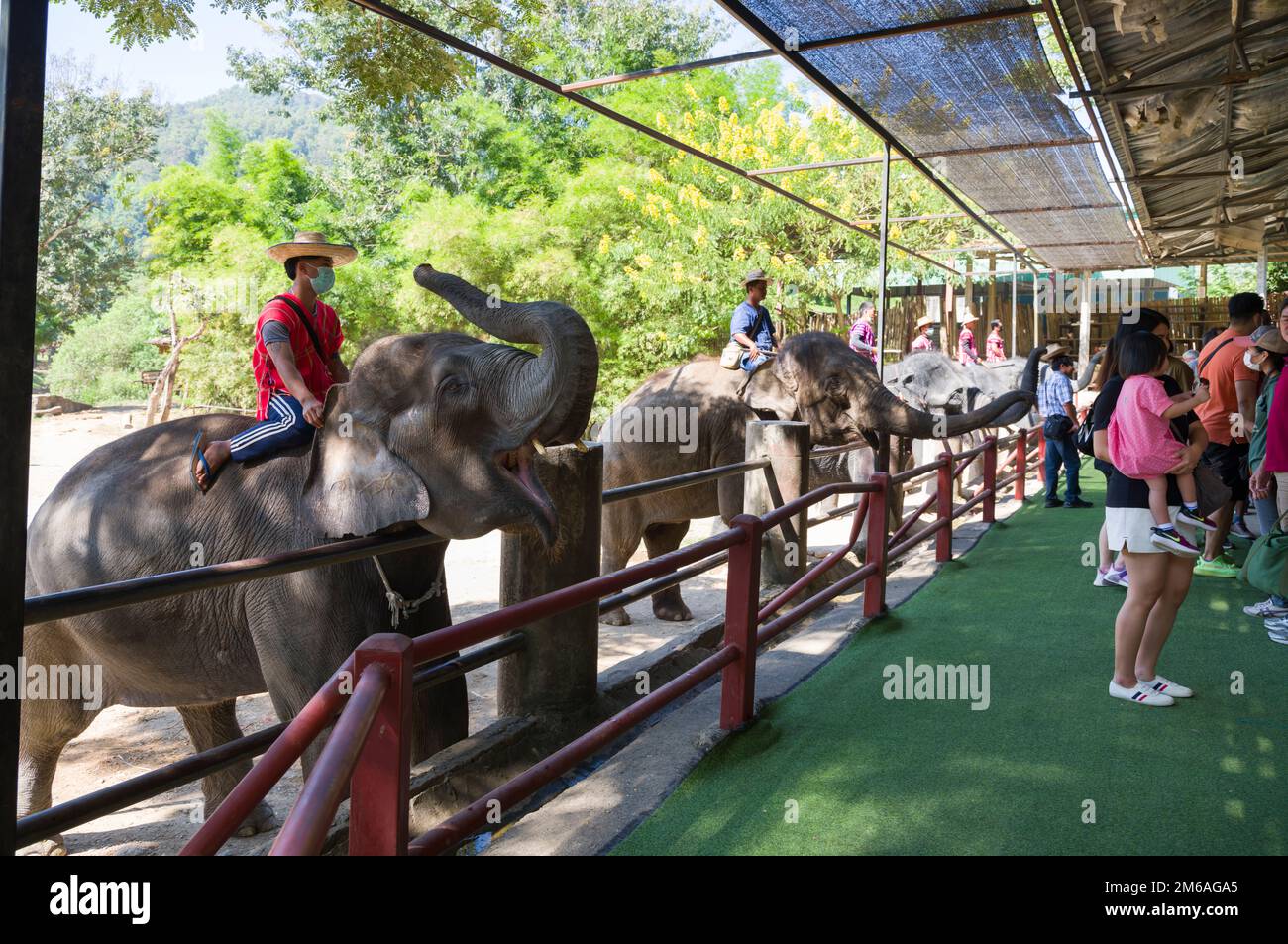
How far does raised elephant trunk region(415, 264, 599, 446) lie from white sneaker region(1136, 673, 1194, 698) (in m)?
2.99

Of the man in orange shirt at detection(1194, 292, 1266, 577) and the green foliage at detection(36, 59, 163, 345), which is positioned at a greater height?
the green foliage at detection(36, 59, 163, 345)

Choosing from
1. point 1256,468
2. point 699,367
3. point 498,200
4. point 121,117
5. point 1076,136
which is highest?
point 121,117

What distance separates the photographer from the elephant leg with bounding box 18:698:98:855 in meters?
4.15

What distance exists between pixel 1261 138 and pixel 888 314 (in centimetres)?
1629

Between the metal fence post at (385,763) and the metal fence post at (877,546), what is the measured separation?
4185 millimetres

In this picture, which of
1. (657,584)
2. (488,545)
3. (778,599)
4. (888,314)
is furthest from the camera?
(888,314)

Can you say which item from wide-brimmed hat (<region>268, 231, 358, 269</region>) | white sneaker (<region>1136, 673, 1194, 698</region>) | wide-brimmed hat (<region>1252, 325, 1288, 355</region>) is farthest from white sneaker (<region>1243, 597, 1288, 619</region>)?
wide-brimmed hat (<region>268, 231, 358, 269</region>)

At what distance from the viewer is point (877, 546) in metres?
6.28

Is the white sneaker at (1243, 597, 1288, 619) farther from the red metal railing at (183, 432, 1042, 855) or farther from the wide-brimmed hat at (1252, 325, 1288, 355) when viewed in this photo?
the red metal railing at (183, 432, 1042, 855)

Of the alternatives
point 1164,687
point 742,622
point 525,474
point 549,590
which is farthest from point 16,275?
point 1164,687

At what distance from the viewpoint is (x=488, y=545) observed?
574 inches

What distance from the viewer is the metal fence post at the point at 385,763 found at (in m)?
2.23
